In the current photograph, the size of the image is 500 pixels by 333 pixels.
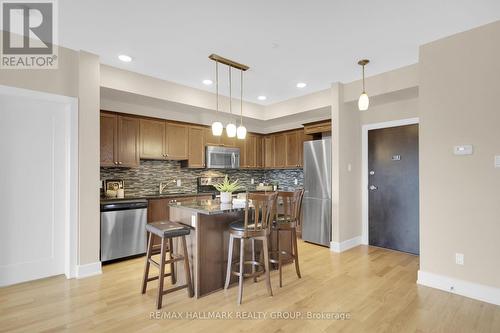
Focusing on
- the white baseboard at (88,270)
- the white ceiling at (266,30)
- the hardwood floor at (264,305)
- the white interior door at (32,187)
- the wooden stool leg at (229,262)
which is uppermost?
the white ceiling at (266,30)

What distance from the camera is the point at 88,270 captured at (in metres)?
3.20

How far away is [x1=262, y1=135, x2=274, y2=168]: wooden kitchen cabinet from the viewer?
6.11 metres

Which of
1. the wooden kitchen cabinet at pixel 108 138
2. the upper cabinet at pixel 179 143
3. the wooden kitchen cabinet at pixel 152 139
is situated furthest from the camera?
the wooden kitchen cabinet at pixel 152 139

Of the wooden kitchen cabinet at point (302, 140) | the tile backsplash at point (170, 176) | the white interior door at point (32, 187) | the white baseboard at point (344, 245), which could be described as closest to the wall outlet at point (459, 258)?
the white baseboard at point (344, 245)

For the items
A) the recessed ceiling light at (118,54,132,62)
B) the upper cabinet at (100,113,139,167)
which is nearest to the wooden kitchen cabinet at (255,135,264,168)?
the upper cabinet at (100,113,139,167)

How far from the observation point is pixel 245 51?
3.16 m

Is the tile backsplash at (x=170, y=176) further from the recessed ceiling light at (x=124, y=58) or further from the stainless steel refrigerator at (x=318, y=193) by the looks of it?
the recessed ceiling light at (x=124, y=58)

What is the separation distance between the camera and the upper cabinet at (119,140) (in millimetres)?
3939

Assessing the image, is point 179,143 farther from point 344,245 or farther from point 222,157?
point 344,245

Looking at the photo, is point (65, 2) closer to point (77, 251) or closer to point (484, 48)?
point (77, 251)

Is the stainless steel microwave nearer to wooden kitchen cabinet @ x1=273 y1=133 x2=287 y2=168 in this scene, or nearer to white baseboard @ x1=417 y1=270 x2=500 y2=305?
wooden kitchen cabinet @ x1=273 y1=133 x2=287 y2=168

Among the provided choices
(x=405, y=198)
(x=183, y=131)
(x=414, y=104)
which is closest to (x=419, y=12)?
(x=414, y=104)

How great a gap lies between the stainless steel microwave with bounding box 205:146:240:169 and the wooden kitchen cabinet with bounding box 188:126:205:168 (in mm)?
127

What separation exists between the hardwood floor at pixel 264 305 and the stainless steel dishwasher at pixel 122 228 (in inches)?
14.3
